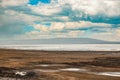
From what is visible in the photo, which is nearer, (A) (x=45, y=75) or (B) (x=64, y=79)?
(B) (x=64, y=79)

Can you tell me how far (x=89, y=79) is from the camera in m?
52.7

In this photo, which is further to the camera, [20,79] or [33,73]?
[33,73]

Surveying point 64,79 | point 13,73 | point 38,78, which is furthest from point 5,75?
point 64,79

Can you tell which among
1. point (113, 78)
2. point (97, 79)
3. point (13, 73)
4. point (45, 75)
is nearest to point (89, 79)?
point (97, 79)

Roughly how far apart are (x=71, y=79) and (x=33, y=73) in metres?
8.42

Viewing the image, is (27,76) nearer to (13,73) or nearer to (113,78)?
(13,73)

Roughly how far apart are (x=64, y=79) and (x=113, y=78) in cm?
905

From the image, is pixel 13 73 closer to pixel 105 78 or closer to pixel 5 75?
pixel 5 75

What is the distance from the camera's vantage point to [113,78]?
180 feet

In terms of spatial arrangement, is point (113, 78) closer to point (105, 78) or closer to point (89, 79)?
point (105, 78)

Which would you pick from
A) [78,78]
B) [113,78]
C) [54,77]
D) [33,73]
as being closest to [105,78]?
[113,78]

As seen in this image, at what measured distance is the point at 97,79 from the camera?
52.9 m

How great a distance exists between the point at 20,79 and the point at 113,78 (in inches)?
630

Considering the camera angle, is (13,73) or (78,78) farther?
(13,73)
